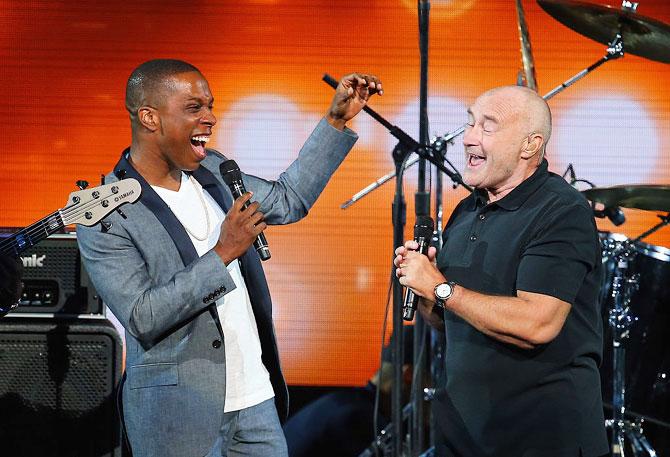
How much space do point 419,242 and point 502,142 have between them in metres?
0.40

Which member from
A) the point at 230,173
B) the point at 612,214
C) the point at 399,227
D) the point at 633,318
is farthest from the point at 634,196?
the point at 230,173

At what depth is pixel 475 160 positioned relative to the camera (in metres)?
2.59

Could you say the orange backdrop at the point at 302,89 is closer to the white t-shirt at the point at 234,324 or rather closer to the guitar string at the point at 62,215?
the guitar string at the point at 62,215

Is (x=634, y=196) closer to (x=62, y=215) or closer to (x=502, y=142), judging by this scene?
(x=502, y=142)

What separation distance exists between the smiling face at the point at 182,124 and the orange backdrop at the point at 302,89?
3067mm

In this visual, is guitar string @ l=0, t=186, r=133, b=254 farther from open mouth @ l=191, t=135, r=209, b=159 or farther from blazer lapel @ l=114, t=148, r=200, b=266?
open mouth @ l=191, t=135, r=209, b=159

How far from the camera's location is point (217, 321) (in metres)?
2.71

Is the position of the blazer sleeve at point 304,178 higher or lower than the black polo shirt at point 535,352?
higher

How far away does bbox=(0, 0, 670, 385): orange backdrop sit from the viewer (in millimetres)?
5898

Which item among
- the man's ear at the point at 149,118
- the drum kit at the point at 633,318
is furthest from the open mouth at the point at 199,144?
the drum kit at the point at 633,318

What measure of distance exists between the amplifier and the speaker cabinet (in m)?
0.07

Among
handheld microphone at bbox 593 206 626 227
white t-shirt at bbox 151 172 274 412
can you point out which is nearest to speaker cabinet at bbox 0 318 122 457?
white t-shirt at bbox 151 172 274 412

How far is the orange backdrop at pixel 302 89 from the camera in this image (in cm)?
590

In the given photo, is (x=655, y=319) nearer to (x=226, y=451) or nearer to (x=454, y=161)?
(x=454, y=161)
